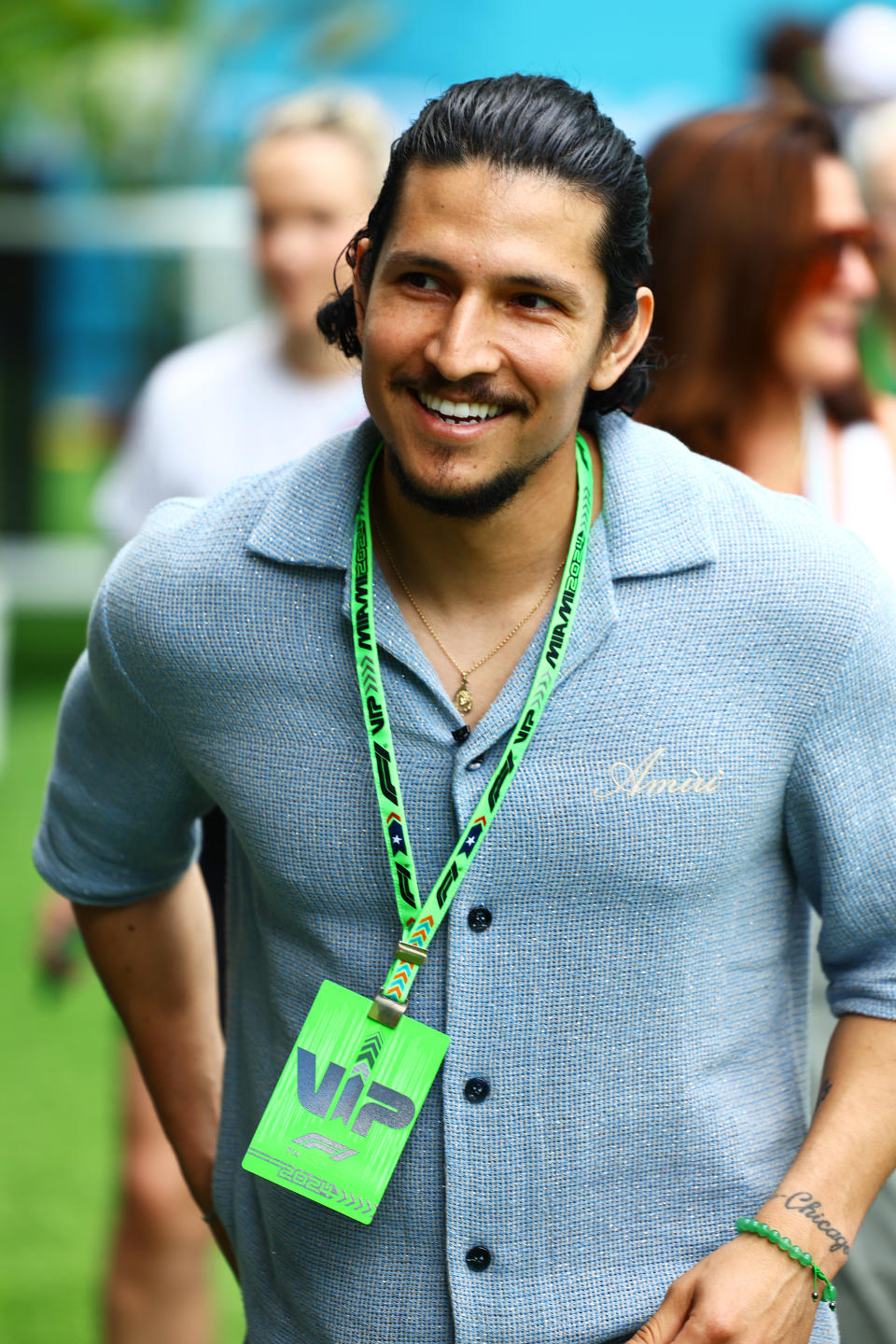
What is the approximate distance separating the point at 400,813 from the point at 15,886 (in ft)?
17.5

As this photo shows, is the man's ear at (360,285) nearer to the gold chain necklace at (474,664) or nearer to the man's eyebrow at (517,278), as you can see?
the man's eyebrow at (517,278)

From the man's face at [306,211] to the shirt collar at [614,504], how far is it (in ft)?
5.50

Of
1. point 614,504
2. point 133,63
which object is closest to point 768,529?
point 614,504

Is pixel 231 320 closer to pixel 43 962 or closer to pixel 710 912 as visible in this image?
pixel 43 962

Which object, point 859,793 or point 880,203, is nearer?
point 859,793

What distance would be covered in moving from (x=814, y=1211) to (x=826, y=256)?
5.55 ft

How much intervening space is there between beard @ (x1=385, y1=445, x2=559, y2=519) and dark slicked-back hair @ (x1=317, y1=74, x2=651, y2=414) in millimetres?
223

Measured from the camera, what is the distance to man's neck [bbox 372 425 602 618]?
1901 mm

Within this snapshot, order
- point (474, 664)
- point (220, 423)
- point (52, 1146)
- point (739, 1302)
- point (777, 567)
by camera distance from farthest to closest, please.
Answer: point (52, 1146) → point (220, 423) → point (474, 664) → point (777, 567) → point (739, 1302)

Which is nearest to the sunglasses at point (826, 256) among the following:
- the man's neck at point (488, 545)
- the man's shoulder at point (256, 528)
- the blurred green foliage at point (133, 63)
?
the man's neck at point (488, 545)

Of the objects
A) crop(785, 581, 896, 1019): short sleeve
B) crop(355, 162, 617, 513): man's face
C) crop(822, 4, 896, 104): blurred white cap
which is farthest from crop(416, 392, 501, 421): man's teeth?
crop(822, 4, 896, 104): blurred white cap

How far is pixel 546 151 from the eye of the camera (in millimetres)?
1758

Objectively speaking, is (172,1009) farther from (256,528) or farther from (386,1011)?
(256,528)

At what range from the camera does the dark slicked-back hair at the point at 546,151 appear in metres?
1.76
